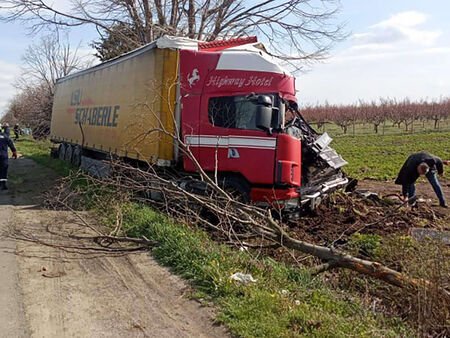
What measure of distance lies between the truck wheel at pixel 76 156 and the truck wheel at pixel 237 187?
891 cm

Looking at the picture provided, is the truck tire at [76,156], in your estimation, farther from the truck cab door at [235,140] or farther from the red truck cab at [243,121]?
the truck cab door at [235,140]

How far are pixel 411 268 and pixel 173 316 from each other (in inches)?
98.8

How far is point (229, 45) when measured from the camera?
29.7ft

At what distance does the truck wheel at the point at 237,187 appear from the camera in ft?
25.3

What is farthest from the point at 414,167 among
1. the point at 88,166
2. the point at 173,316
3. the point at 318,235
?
the point at 88,166

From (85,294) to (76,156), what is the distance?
11.9m

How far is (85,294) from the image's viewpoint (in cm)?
466

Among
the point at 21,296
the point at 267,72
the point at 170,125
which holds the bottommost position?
the point at 21,296

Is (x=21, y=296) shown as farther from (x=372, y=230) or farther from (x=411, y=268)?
(x=372, y=230)

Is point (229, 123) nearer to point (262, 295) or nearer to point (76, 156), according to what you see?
point (262, 295)

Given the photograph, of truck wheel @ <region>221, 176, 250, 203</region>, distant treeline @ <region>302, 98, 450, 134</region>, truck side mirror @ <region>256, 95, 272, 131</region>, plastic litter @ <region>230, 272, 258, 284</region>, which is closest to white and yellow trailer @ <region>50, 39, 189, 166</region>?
truck wheel @ <region>221, 176, 250, 203</region>

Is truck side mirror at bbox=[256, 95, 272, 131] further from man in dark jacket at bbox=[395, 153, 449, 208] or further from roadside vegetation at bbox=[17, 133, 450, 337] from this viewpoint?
man in dark jacket at bbox=[395, 153, 449, 208]

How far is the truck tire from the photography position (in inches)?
602

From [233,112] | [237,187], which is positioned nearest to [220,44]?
[233,112]
